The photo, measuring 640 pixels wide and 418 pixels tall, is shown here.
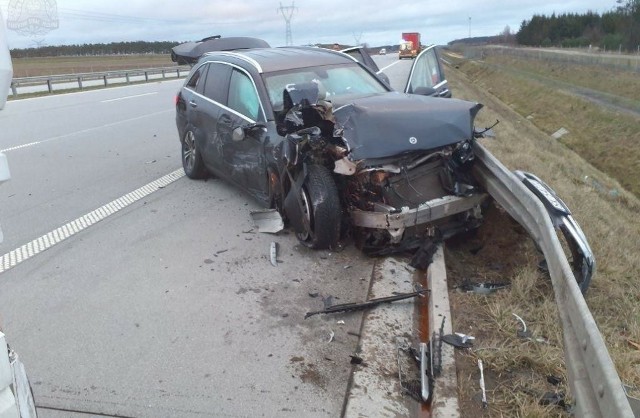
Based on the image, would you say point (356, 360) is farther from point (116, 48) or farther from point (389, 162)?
point (116, 48)

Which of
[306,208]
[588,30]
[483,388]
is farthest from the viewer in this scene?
[588,30]

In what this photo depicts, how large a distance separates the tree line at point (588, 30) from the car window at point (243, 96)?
56.8 meters

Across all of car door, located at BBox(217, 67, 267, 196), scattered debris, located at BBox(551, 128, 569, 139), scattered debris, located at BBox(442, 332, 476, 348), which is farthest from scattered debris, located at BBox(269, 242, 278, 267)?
scattered debris, located at BBox(551, 128, 569, 139)

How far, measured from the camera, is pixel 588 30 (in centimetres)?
8412

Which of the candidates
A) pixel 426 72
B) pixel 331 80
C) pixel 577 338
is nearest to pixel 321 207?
pixel 331 80

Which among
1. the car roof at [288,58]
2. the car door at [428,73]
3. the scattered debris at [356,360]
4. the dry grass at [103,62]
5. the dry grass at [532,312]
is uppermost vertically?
the dry grass at [103,62]

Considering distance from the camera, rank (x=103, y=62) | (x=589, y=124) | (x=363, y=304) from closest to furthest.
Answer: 1. (x=363, y=304)
2. (x=589, y=124)
3. (x=103, y=62)

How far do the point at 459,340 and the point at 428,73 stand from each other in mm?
5583

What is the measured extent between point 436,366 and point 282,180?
8.83 ft

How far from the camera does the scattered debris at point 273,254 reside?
533 centimetres

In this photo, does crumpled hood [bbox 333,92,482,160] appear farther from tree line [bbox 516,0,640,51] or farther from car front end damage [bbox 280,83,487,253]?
tree line [bbox 516,0,640,51]

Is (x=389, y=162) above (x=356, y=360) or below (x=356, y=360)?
above

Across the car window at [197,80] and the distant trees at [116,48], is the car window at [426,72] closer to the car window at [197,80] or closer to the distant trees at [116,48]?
the car window at [197,80]

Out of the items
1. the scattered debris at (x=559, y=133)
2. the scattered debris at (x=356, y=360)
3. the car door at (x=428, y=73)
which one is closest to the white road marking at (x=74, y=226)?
the scattered debris at (x=356, y=360)
